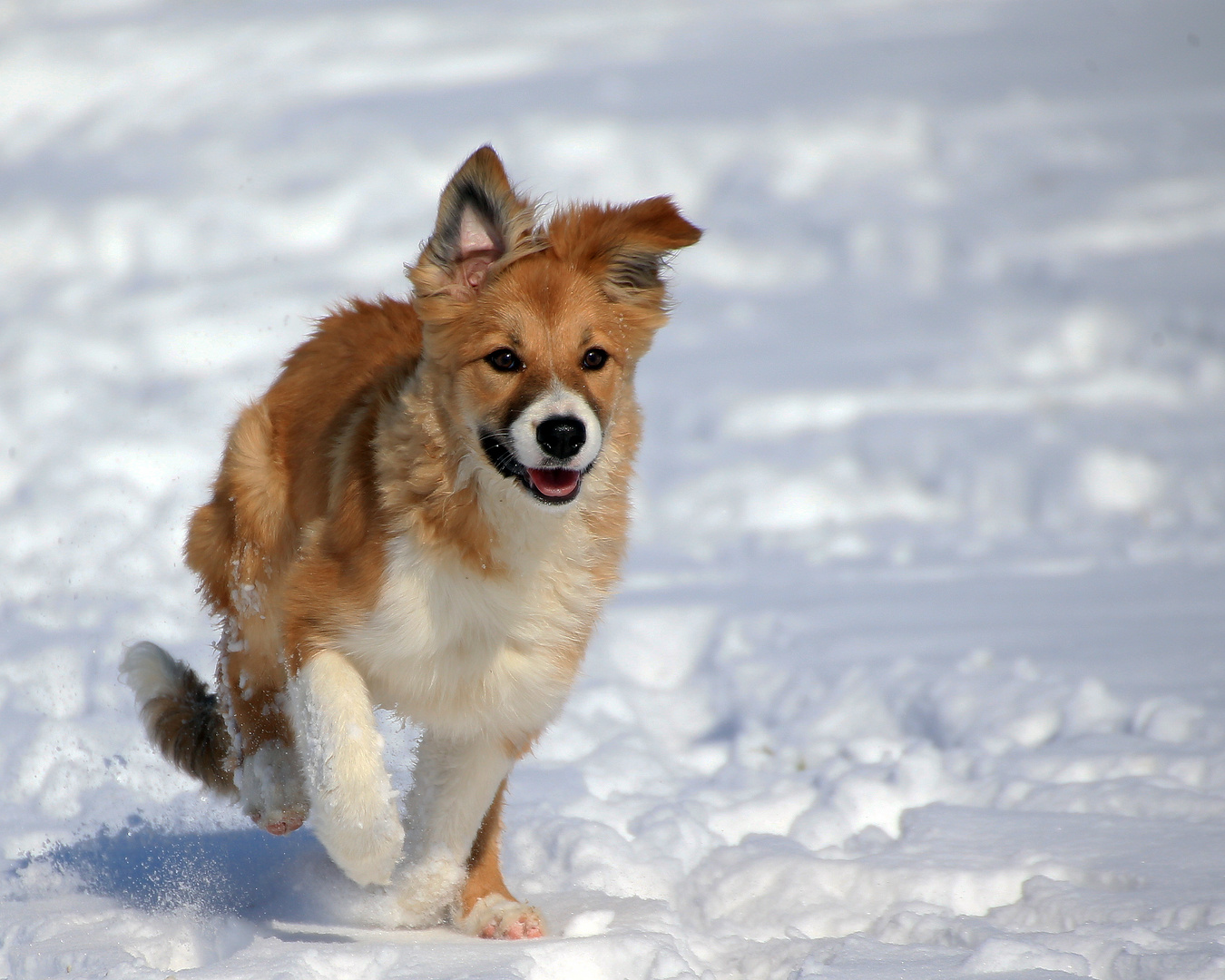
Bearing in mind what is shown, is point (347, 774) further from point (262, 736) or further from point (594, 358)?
point (594, 358)

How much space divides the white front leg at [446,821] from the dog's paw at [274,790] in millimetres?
345

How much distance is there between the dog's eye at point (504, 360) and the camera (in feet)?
11.0

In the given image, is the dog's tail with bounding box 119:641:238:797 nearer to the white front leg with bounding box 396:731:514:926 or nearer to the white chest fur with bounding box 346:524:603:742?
the white front leg with bounding box 396:731:514:926

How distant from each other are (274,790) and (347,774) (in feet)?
2.04

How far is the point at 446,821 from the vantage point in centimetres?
369

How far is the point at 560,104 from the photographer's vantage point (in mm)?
11008

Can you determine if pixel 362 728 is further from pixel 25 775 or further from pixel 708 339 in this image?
pixel 708 339

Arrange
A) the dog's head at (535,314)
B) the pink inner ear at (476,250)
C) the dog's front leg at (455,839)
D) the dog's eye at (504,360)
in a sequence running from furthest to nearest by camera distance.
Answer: the dog's front leg at (455,839) → the pink inner ear at (476,250) → the dog's eye at (504,360) → the dog's head at (535,314)

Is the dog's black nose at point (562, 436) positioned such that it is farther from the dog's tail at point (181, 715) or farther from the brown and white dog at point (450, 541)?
the dog's tail at point (181, 715)

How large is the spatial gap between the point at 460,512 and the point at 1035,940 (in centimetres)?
177

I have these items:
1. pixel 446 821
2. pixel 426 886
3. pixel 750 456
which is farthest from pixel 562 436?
pixel 750 456

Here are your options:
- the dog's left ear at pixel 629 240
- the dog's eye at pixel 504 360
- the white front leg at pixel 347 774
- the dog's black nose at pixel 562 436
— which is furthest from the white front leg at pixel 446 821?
the dog's left ear at pixel 629 240

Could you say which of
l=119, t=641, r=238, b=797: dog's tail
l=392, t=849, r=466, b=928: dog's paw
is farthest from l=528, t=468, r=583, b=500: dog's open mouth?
l=119, t=641, r=238, b=797: dog's tail

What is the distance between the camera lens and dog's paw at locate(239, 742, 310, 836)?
372 centimetres
